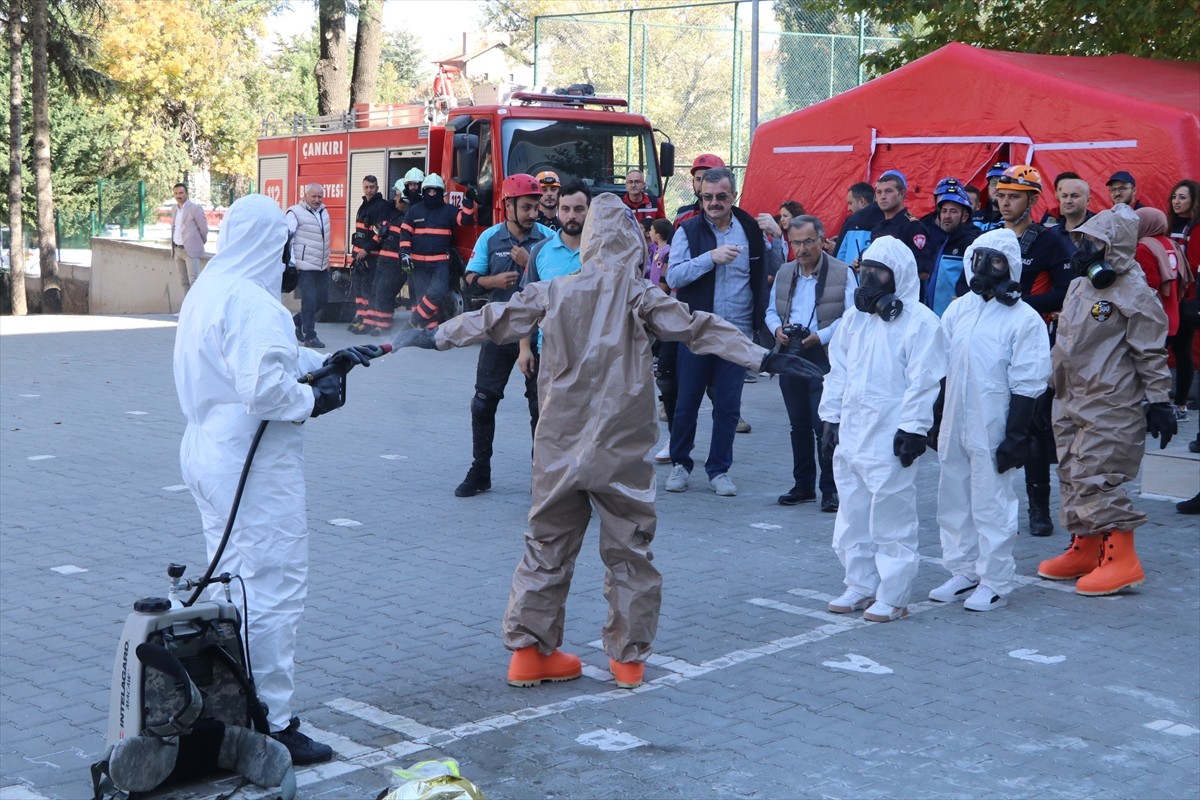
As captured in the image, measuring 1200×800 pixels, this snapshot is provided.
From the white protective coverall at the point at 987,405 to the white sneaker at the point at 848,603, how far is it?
591mm

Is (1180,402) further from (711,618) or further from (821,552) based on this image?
(711,618)

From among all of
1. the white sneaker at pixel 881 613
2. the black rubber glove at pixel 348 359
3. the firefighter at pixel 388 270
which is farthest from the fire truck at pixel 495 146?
the black rubber glove at pixel 348 359

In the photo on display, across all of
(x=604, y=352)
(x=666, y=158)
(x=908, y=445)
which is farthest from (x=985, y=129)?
(x=604, y=352)

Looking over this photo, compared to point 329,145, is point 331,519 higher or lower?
lower

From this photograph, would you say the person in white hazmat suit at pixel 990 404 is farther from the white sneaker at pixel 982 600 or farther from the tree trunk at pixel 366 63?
the tree trunk at pixel 366 63

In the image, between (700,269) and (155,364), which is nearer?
(700,269)

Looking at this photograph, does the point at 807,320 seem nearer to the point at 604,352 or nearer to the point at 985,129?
the point at 604,352

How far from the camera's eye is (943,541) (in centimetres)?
662

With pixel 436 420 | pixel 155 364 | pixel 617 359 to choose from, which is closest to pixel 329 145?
pixel 155 364

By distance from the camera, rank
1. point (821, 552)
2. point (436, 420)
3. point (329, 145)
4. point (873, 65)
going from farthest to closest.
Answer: point (329, 145), point (873, 65), point (436, 420), point (821, 552)

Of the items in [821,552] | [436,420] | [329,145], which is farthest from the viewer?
[329,145]

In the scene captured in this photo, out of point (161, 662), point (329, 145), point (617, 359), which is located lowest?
point (161, 662)

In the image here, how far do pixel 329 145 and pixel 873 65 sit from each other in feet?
27.9

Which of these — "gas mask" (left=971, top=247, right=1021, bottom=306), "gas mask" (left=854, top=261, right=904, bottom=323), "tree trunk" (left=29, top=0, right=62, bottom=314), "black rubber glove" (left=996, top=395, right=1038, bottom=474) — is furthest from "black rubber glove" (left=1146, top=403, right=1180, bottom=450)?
"tree trunk" (left=29, top=0, right=62, bottom=314)
